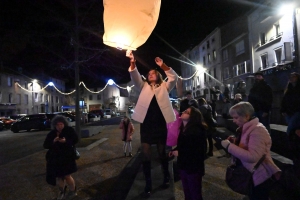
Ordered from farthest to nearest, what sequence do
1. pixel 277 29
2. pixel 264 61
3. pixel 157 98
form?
pixel 264 61, pixel 277 29, pixel 157 98

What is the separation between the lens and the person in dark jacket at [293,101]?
5918mm

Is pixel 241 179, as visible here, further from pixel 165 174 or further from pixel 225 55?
pixel 225 55

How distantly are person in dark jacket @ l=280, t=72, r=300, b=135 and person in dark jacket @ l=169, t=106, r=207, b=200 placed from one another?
3.03 m

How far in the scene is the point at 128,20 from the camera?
3500 mm

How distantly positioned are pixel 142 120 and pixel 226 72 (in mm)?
35831

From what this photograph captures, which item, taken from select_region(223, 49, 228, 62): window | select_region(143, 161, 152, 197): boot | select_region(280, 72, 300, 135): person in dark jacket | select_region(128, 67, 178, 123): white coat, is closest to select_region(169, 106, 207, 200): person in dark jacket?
select_region(128, 67, 178, 123): white coat

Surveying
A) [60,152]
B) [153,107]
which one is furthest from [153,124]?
[60,152]

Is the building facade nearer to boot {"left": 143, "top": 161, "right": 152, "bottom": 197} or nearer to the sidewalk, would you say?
the sidewalk

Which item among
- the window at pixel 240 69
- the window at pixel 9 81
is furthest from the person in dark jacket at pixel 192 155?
the window at pixel 9 81

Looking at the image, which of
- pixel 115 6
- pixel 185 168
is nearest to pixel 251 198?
pixel 185 168

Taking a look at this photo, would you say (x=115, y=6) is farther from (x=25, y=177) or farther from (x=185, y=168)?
(x=25, y=177)

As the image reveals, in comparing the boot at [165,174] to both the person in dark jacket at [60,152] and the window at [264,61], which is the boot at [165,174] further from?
the window at [264,61]

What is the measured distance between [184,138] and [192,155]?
Answer: 26 centimetres

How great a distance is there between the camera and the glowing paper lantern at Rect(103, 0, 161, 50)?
3.43 metres
